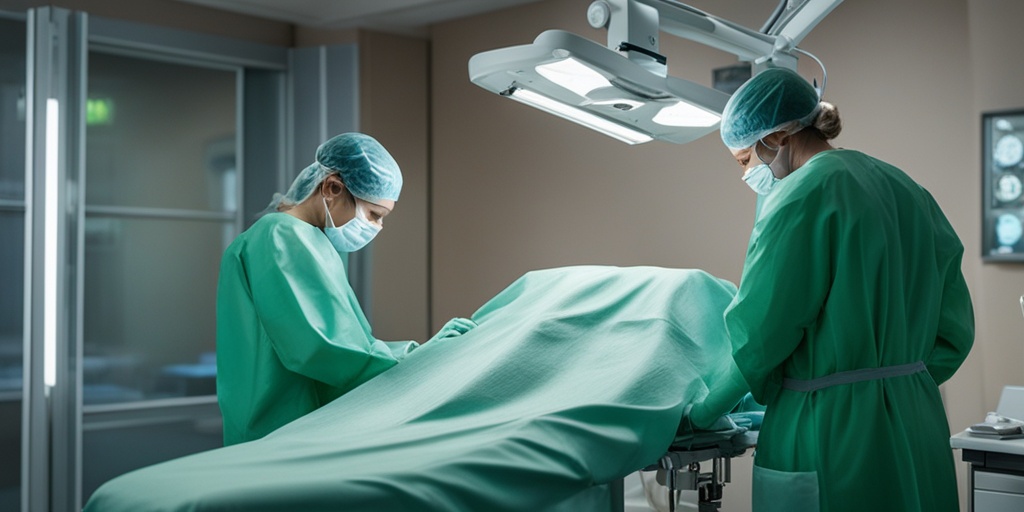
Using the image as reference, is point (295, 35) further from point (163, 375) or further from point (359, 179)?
point (359, 179)

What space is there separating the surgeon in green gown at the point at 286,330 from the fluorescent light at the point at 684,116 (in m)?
0.73

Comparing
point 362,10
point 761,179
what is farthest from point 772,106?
point 362,10

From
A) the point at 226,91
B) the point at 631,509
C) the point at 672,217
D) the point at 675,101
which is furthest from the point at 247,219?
the point at 675,101

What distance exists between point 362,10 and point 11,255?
5.75ft

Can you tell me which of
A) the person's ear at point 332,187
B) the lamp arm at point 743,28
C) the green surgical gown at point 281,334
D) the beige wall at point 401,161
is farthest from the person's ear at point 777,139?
the beige wall at point 401,161

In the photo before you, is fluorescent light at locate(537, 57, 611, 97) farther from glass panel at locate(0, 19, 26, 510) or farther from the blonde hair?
glass panel at locate(0, 19, 26, 510)

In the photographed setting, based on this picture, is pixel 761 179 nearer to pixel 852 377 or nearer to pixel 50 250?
pixel 852 377

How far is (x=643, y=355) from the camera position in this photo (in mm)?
2088

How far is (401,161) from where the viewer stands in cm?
453

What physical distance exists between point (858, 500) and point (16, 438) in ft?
10.6

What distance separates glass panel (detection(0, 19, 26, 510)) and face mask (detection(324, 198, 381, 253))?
179 cm

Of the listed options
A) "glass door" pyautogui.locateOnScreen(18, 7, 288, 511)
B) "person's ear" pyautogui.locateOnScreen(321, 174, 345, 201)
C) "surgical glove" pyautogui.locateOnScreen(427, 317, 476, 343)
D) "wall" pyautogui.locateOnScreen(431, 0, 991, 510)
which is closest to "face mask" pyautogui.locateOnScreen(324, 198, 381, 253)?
"person's ear" pyautogui.locateOnScreen(321, 174, 345, 201)

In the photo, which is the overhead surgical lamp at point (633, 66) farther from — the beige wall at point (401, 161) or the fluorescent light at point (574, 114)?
the beige wall at point (401, 161)

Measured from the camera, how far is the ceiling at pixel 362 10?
4180mm
